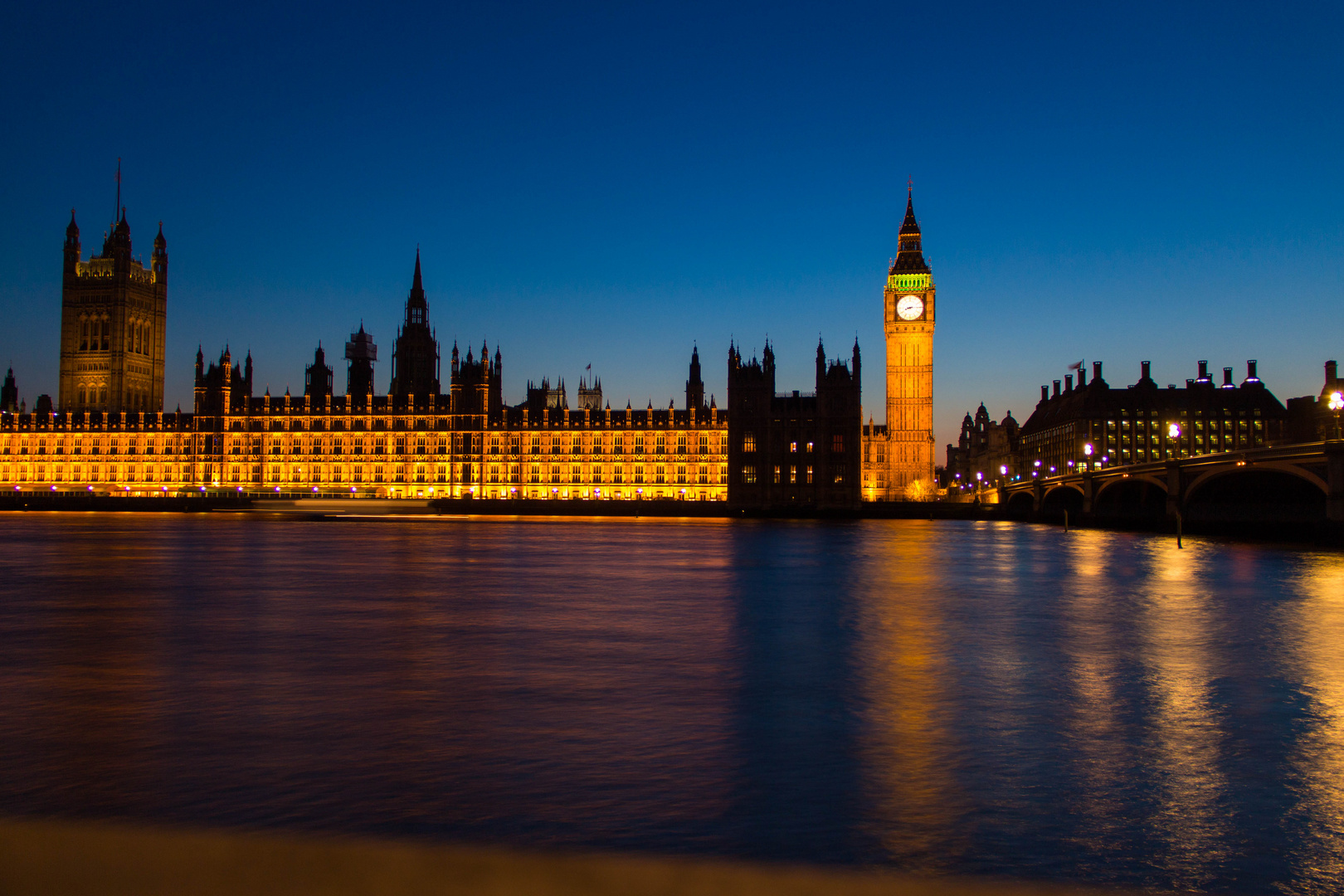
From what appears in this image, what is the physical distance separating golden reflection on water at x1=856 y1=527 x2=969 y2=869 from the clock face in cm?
13384

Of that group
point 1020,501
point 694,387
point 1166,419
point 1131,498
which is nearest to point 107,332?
point 694,387

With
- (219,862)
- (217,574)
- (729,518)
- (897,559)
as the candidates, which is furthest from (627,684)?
(729,518)

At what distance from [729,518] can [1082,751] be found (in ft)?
311

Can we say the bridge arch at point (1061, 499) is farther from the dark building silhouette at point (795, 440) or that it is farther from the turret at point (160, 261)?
the turret at point (160, 261)

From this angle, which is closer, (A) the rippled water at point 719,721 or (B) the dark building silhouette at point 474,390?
(A) the rippled water at point 719,721

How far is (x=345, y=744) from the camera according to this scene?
9875mm

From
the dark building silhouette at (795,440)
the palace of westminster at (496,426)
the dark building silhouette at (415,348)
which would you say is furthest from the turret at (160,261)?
the dark building silhouette at (795,440)

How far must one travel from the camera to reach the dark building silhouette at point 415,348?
150m

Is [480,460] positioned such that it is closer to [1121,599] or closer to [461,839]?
[1121,599]

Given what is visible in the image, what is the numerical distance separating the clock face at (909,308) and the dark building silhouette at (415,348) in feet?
232

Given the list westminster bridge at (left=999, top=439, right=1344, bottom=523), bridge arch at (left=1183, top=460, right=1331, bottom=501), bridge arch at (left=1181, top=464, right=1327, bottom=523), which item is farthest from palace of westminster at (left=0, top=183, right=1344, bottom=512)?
bridge arch at (left=1183, top=460, right=1331, bottom=501)

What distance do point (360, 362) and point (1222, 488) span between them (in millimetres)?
123944

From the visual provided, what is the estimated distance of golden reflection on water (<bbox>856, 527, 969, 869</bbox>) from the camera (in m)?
7.41

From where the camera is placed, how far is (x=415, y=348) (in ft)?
495
